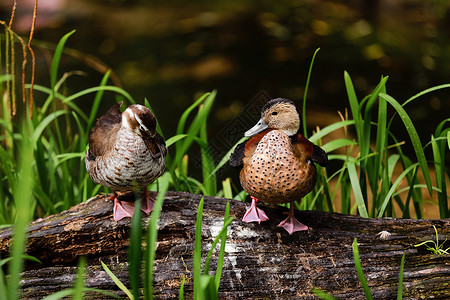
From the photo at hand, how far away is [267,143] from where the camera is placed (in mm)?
1898

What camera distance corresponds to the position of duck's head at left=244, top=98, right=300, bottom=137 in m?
1.89

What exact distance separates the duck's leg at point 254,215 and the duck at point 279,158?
12 centimetres

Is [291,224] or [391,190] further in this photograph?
[391,190]

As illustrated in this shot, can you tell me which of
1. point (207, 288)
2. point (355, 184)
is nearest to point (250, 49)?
point (355, 184)

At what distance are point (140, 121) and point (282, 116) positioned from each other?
0.51 m

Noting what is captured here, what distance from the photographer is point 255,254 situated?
1966 mm

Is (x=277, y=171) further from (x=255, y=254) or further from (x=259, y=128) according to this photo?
(x=255, y=254)

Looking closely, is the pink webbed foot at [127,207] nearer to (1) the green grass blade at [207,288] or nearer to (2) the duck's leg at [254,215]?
(2) the duck's leg at [254,215]

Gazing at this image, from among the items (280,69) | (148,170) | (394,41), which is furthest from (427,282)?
(394,41)

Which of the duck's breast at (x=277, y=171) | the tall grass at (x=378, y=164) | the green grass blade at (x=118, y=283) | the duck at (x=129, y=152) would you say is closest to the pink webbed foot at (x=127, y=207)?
the duck at (x=129, y=152)

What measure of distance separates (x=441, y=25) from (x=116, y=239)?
5.19 meters

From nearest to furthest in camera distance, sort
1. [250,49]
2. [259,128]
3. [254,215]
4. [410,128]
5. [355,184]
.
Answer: [259,128] < [254,215] < [410,128] < [355,184] < [250,49]

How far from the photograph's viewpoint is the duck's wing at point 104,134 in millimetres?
1951

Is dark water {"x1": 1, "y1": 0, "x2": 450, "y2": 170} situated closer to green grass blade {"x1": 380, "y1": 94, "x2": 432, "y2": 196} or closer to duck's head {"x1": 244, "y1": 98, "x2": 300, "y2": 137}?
green grass blade {"x1": 380, "y1": 94, "x2": 432, "y2": 196}
